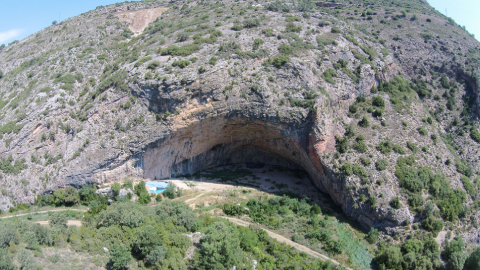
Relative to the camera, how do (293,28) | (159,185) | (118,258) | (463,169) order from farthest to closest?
1. (293,28)
2. (159,185)
3. (463,169)
4. (118,258)

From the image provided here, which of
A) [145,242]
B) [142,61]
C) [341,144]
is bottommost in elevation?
[145,242]

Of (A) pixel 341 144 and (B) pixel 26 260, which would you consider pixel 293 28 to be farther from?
(B) pixel 26 260

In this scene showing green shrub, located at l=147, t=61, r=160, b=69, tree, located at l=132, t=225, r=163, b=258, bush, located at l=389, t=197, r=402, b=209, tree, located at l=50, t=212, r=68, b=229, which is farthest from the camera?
green shrub, located at l=147, t=61, r=160, b=69

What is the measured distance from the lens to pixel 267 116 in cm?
3606

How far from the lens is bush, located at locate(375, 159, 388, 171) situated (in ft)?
106

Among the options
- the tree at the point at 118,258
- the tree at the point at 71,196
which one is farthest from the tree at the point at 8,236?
the tree at the point at 71,196

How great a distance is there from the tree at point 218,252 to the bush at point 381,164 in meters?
15.7

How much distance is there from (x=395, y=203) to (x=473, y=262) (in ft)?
22.5

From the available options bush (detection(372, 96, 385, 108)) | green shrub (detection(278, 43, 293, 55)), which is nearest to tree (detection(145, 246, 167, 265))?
green shrub (detection(278, 43, 293, 55))

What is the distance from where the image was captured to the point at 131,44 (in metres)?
50.4

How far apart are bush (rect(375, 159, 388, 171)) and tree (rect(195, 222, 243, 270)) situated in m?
15.7

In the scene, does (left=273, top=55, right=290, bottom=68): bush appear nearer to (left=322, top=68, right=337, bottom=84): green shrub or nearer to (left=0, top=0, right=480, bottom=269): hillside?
(left=0, top=0, right=480, bottom=269): hillside

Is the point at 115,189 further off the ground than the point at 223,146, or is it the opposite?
the point at 223,146

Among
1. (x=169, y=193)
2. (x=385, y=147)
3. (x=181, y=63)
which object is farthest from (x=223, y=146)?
(x=385, y=147)
